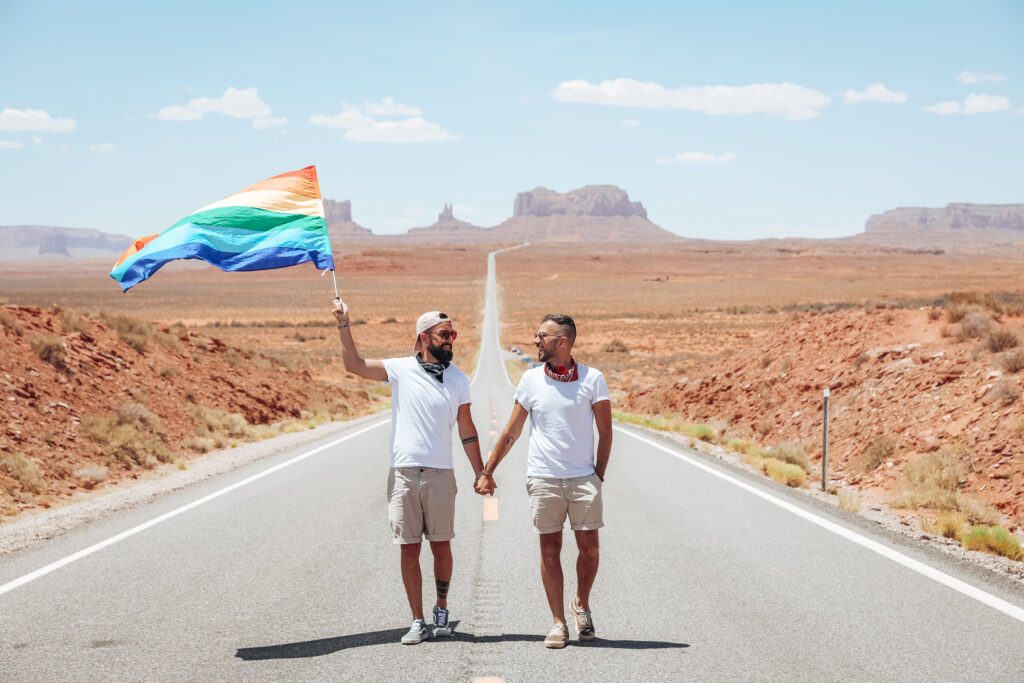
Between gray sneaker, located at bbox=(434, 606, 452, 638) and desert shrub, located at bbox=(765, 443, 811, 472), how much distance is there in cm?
935

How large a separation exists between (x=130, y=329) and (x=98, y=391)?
196 inches

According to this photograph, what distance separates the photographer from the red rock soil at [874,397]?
11.2 metres

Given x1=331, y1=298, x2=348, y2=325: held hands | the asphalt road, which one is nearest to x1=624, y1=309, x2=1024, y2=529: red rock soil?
the asphalt road

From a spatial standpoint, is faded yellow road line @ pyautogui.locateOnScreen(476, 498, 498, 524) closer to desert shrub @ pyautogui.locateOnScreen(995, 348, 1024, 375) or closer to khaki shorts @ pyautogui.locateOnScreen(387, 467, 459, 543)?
khaki shorts @ pyautogui.locateOnScreen(387, 467, 459, 543)

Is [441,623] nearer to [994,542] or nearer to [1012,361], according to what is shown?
[994,542]

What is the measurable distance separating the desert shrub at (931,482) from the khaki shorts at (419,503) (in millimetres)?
7082

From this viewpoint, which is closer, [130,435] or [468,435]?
[468,435]

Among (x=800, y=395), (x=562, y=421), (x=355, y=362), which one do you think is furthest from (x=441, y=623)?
(x=800, y=395)

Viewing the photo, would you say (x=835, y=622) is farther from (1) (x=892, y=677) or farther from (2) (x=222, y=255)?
(2) (x=222, y=255)

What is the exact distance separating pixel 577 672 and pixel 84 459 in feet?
35.2

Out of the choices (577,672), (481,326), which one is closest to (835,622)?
(577,672)

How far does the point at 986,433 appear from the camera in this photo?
37.6 feet

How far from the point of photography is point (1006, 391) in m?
11.9

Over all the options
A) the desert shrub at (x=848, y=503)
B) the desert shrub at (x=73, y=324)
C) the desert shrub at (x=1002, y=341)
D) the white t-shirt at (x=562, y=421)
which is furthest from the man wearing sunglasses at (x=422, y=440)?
the desert shrub at (x=73, y=324)
